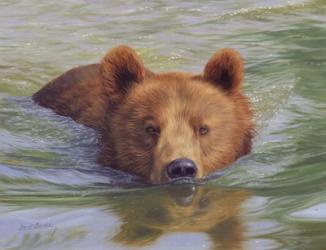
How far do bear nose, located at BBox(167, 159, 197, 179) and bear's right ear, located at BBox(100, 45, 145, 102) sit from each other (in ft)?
4.07

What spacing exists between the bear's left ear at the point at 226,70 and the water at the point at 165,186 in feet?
1.68

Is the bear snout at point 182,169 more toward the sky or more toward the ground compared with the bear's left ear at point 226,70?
more toward the ground

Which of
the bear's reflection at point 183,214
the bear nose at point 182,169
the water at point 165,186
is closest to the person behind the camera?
the bear's reflection at point 183,214

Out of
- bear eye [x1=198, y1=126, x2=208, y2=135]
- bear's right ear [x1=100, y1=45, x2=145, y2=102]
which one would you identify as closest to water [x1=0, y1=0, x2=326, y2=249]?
bear eye [x1=198, y1=126, x2=208, y2=135]

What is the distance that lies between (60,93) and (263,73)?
8.00 feet

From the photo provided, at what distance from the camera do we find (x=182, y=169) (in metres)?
6.09

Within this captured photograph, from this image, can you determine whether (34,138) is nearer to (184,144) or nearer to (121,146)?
(121,146)

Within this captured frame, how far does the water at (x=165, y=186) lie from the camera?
15.3 ft

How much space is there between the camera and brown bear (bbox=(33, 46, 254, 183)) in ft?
21.9

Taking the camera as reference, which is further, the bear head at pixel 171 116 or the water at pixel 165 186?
the bear head at pixel 171 116
